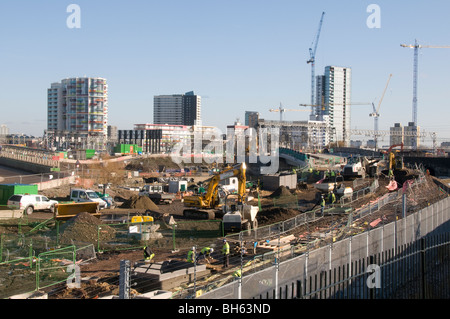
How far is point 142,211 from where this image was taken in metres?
31.0

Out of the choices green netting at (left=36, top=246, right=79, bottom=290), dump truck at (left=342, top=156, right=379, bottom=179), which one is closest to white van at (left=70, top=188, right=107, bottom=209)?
green netting at (left=36, top=246, right=79, bottom=290)

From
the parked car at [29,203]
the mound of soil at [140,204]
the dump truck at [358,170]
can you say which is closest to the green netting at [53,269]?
the parked car at [29,203]

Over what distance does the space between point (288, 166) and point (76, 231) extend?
54401 millimetres

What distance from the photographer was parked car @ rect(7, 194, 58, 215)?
2714cm

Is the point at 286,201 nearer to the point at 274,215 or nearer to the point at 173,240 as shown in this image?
the point at 274,215

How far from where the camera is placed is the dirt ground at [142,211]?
12320 mm

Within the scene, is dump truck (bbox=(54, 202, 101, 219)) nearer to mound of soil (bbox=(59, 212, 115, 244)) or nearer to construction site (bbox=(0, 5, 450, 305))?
construction site (bbox=(0, 5, 450, 305))

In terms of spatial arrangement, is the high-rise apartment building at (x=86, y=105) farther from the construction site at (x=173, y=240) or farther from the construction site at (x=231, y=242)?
the construction site at (x=173, y=240)

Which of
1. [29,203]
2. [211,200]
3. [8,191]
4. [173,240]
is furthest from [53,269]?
[8,191]

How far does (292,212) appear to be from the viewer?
26203mm

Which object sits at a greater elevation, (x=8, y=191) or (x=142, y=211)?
(x=8, y=191)

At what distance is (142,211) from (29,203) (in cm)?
712

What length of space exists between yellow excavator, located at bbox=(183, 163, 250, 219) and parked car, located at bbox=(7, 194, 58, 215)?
28.2 ft
